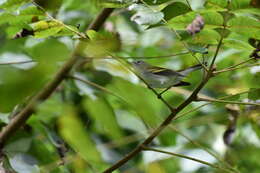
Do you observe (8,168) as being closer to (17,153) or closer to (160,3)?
(17,153)

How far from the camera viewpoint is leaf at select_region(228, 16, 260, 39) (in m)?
0.49

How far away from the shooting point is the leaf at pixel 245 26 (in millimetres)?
490

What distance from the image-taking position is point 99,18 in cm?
81

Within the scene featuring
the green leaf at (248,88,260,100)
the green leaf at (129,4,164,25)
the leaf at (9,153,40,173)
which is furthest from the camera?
the leaf at (9,153,40,173)

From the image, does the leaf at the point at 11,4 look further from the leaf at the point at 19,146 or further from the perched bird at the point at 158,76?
the leaf at the point at 19,146

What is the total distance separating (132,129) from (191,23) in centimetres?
52

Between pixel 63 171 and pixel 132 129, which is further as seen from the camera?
pixel 132 129

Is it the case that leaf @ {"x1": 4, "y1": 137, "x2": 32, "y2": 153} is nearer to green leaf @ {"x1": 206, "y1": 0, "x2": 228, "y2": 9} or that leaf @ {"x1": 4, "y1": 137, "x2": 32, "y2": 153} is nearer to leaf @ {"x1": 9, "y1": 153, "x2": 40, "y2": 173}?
leaf @ {"x1": 9, "y1": 153, "x2": 40, "y2": 173}

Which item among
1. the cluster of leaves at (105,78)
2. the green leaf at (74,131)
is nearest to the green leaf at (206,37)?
the cluster of leaves at (105,78)

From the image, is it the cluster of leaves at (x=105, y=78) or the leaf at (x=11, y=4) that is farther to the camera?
the leaf at (x=11, y=4)

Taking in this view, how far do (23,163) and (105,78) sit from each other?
A: 215mm

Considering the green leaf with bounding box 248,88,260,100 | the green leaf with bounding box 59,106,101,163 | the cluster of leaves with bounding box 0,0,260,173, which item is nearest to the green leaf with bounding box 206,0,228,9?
the cluster of leaves with bounding box 0,0,260,173

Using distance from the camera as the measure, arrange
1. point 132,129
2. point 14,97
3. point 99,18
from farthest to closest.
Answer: point 132,129 < point 99,18 < point 14,97

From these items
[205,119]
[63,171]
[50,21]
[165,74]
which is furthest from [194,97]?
[205,119]
